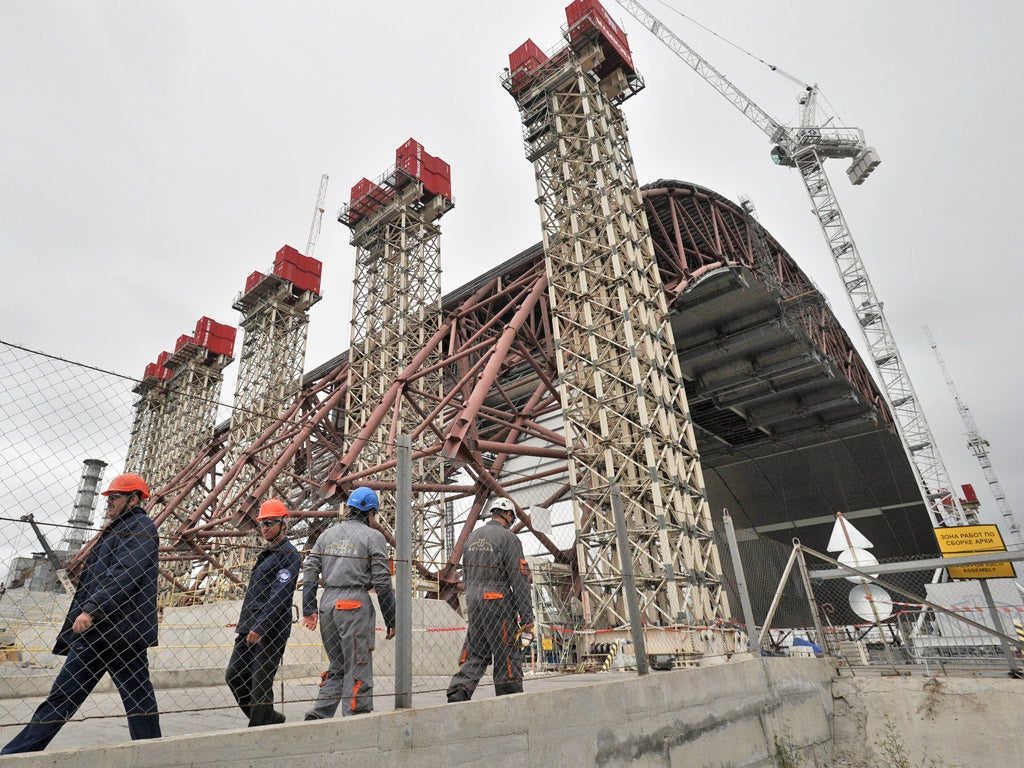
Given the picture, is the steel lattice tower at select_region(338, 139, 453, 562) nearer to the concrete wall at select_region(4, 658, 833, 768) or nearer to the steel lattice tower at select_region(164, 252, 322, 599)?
the steel lattice tower at select_region(164, 252, 322, 599)

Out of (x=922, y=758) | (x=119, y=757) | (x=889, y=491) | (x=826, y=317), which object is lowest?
(x=922, y=758)

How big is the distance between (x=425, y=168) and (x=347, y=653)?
2244cm

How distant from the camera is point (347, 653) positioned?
4.06 m

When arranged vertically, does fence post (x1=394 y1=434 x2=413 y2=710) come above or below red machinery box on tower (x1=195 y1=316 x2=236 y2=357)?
below

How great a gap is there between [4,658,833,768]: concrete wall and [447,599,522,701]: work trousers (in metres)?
0.31

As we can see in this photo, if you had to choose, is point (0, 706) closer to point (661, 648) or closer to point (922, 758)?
point (661, 648)

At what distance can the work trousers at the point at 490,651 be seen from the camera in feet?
14.4

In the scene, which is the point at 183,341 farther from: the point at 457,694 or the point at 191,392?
the point at 457,694

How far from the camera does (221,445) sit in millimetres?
29516

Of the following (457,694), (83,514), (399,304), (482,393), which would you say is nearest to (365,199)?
(399,304)

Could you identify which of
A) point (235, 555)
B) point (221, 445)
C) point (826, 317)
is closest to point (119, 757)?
point (235, 555)

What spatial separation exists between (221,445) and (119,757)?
29568 millimetres

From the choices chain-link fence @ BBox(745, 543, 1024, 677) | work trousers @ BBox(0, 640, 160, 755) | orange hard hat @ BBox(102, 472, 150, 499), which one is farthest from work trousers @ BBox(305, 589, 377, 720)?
chain-link fence @ BBox(745, 543, 1024, 677)

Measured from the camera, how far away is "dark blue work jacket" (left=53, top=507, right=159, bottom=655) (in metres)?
3.36
